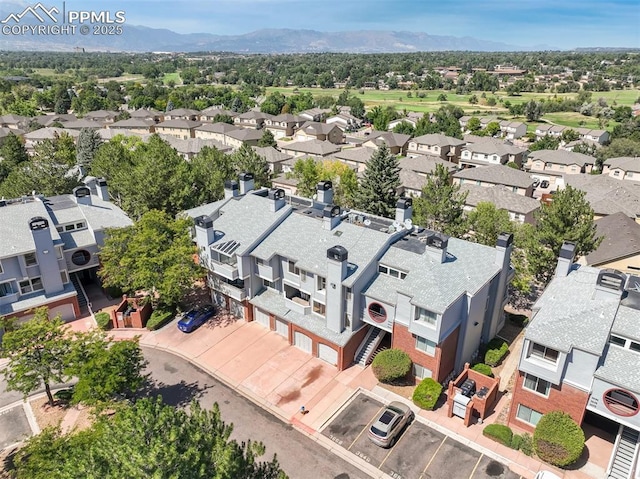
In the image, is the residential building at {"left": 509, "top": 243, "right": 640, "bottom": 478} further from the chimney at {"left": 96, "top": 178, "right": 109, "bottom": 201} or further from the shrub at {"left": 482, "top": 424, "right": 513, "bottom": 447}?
the chimney at {"left": 96, "top": 178, "right": 109, "bottom": 201}

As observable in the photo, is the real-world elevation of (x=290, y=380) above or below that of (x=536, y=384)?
below

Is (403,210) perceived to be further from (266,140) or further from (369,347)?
(266,140)

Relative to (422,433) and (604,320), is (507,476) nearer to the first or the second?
(422,433)

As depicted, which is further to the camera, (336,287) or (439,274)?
(336,287)

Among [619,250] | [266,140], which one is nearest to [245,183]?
[619,250]

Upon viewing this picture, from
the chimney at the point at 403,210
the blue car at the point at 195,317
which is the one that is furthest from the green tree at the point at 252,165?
the chimney at the point at 403,210

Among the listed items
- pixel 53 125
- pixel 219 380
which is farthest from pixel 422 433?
pixel 53 125
